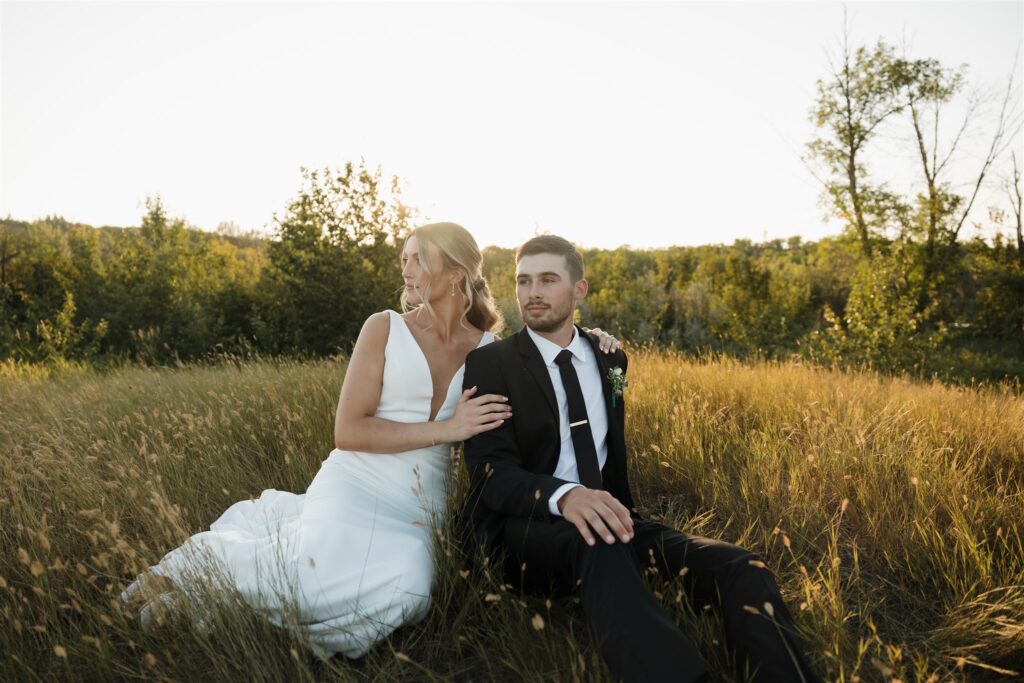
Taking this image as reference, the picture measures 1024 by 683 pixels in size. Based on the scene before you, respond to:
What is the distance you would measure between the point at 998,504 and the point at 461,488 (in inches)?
115

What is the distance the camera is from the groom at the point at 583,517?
2.25 metres

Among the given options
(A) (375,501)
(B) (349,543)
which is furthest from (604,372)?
(B) (349,543)

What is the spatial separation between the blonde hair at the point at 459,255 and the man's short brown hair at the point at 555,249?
0.35 meters

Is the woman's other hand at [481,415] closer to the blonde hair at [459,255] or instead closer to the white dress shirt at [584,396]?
the white dress shirt at [584,396]

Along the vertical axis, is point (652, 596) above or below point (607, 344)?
below

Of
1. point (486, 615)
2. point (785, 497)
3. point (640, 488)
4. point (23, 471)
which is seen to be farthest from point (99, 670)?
point (785, 497)

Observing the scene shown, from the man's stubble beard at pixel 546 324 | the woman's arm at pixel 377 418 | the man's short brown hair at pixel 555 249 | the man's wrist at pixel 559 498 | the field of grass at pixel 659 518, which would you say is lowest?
Answer: the field of grass at pixel 659 518

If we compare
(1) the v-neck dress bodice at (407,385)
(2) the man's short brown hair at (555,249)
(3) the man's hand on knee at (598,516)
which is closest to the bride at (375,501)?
(1) the v-neck dress bodice at (407,385)

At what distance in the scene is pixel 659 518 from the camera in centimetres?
409

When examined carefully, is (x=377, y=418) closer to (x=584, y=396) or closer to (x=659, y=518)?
(x=584, y=396)

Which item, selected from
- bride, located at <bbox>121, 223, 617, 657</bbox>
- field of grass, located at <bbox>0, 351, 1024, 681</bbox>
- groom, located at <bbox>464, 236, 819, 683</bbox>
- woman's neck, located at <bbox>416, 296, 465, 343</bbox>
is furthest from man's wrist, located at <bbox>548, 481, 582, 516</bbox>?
woman's neck, located at <bbox>416, 296, 465, 343</bbox>

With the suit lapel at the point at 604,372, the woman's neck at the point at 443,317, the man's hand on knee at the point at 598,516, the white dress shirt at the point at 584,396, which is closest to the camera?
the man's hand on knee at the point at 598,516

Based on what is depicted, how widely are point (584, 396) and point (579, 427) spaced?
0.25 meters

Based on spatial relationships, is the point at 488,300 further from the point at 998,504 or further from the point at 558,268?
the point at 998,504
